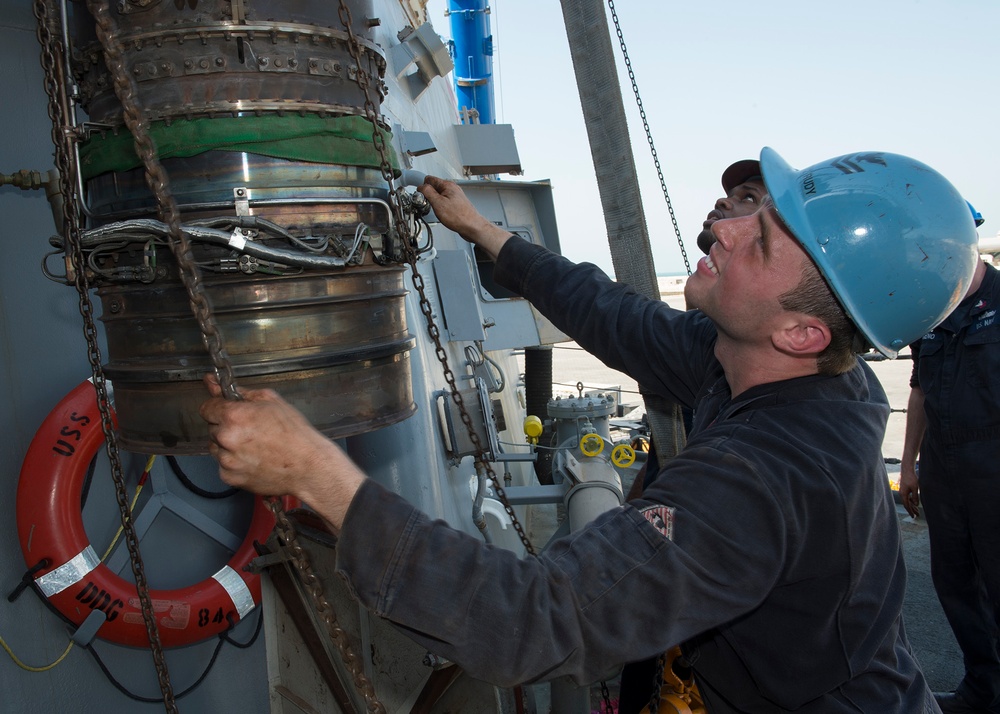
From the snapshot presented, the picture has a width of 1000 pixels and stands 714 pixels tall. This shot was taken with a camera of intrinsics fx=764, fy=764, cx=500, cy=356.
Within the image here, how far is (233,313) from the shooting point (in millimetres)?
1698

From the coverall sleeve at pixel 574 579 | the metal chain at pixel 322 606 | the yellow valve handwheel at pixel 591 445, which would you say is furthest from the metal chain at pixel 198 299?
the yellow valve handwheel at pixel 591 445

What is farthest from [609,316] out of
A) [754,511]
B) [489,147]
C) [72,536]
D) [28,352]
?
[489,147]

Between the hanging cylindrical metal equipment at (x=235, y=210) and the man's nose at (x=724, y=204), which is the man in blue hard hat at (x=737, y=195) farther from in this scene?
the hanging cylindrical metal equipment at (x=235, y=210)

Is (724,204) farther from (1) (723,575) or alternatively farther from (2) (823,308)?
(1) (723,575)

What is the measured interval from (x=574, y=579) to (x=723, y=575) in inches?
11.0

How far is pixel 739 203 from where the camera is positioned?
10.8 ft

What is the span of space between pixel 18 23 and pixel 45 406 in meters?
1.61

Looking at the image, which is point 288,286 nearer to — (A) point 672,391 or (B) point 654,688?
(A) point 672,391

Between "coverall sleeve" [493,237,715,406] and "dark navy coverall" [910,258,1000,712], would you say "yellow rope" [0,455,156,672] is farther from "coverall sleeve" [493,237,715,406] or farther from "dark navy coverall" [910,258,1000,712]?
"dark navy coverall" [910,258,1000,712]

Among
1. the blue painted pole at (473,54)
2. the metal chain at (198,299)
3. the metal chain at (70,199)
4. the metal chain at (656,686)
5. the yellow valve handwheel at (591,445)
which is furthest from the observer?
the blue painted pole at (473,54)

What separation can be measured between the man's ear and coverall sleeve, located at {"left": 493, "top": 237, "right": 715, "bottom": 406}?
1.97ft

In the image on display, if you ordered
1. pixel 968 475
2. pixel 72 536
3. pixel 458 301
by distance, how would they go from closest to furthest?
pixel 72 536, pixel 968 475, pixel 458 301

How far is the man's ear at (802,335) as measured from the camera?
173 cm

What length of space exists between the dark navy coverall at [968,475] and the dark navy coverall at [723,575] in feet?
7.26
